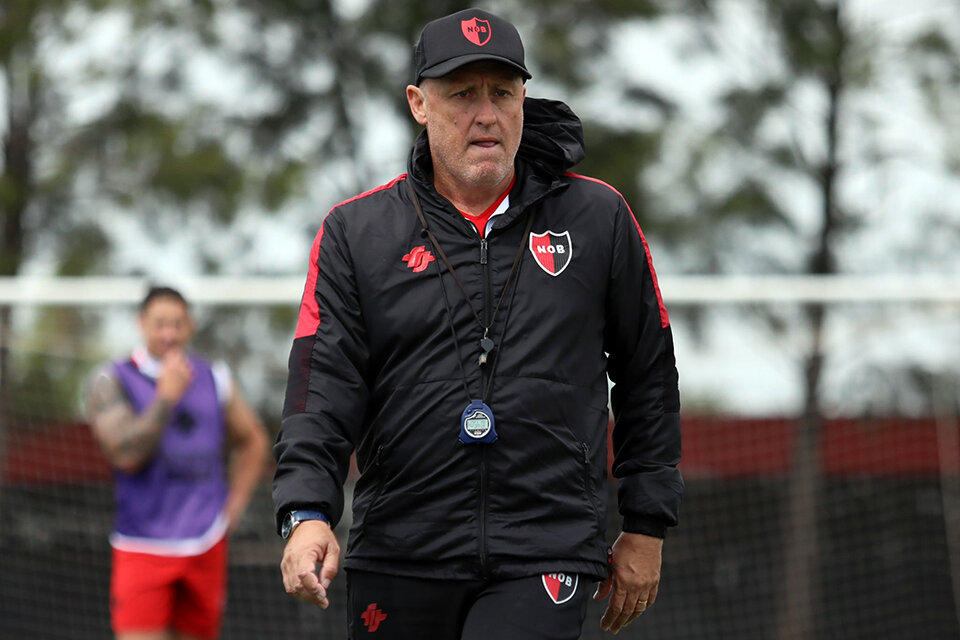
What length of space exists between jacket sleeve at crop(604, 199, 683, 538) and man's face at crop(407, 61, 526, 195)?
0.37 metres

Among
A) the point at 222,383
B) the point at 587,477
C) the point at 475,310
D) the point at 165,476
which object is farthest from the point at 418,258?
the point at 222,383

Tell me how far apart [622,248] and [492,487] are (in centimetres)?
71

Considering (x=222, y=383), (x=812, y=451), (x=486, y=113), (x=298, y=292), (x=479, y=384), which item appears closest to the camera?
(x=479, y=384)

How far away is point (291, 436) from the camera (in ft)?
10.0

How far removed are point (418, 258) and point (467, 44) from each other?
533mm

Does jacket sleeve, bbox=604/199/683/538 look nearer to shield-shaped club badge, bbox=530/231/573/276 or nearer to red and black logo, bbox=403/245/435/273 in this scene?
shield-shaped club badge, bbox=530/231/573/276

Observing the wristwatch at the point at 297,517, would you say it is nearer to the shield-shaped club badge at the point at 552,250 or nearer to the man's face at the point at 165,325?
the shield-shaped club badge at the point at 552,250

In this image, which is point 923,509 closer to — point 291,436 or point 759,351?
point 759,351

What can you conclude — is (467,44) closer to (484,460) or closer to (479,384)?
(479,384)

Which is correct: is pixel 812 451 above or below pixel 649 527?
above

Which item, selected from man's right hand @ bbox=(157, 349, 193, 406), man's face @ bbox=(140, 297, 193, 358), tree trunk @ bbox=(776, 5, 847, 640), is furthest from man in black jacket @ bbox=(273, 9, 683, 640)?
tree trunk @ bbox=(776, 5, 847, 640)

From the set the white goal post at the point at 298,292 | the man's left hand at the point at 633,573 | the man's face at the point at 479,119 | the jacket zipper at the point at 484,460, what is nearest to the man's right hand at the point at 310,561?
the jacket zipper at the point at 484,460

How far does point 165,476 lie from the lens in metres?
6.33

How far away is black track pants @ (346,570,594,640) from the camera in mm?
2982
